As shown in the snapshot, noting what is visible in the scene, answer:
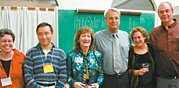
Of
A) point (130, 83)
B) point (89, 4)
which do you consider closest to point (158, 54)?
point (130, 83)

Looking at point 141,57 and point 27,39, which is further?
point 27,39

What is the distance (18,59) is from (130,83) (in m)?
1.30

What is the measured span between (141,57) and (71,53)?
807 mm

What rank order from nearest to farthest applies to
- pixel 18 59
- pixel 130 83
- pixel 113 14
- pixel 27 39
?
pixel 18 59 < pixel 113 14 < pixel 130 83 < pixel 27 39

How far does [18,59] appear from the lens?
2652 millimetres

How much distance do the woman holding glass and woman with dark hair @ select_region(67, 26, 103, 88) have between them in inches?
17.0

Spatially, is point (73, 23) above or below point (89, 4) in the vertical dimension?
below

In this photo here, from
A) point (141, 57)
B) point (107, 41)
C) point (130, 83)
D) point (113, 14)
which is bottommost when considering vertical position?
point (130, 83)

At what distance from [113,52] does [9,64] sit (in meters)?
1.12

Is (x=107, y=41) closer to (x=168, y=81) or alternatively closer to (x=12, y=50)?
(x=168, y=81)

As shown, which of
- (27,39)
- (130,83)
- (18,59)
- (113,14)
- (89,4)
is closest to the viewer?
(18,59)

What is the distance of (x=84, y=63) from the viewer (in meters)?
2.76

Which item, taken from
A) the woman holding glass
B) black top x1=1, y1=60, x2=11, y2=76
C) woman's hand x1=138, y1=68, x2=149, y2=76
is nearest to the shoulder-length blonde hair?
the woman holding glass

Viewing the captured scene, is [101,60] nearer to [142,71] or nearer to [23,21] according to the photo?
[142,71]
